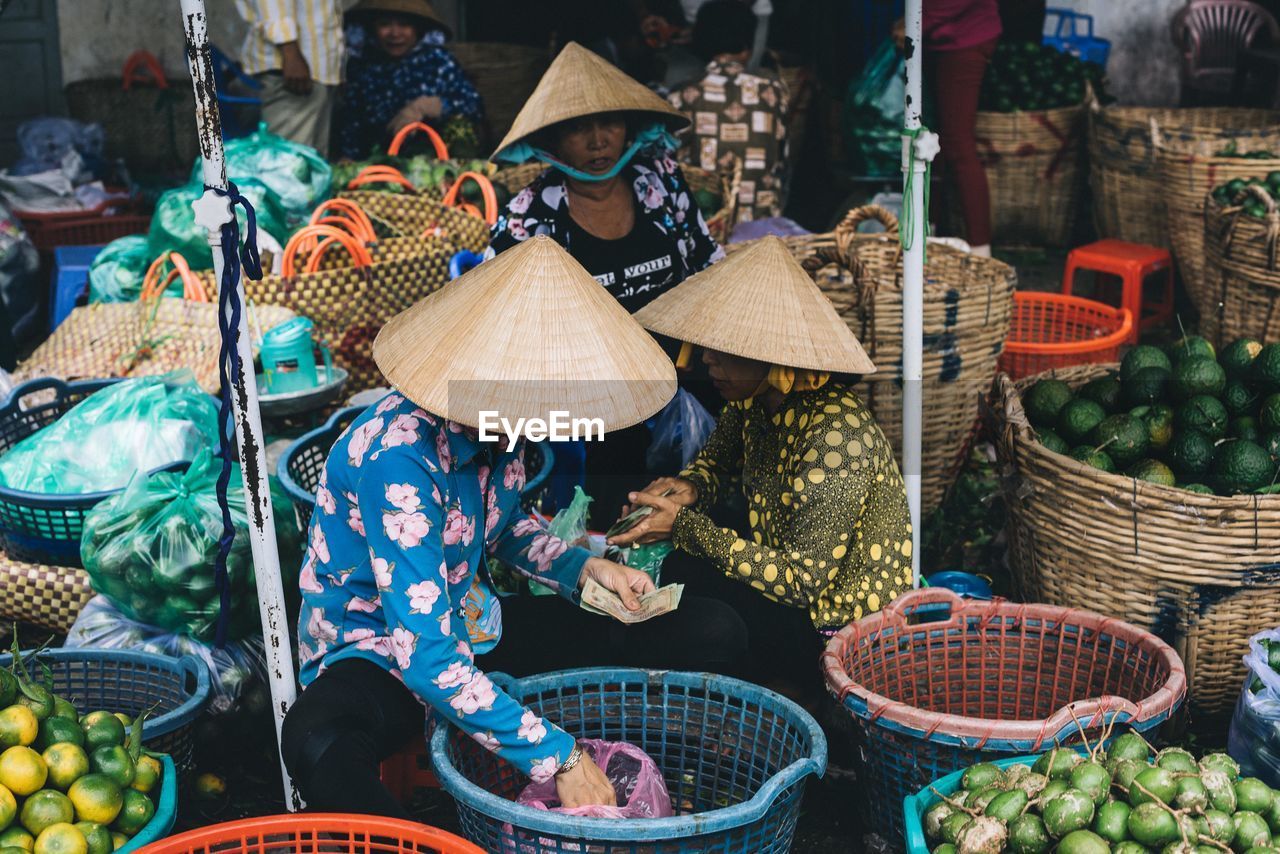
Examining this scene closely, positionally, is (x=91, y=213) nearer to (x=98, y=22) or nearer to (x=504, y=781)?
(x=98, y=22)

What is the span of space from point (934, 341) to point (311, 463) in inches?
68.8

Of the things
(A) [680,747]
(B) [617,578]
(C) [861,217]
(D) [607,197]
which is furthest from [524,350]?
(C) [861,217]

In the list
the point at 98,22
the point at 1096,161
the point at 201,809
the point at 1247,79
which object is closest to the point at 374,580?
the point at 201,809

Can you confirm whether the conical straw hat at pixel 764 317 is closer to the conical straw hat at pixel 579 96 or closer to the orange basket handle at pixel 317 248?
the conical straw hat at pixel 579 96

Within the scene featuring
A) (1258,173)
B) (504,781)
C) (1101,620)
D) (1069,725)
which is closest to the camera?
(1069,725)

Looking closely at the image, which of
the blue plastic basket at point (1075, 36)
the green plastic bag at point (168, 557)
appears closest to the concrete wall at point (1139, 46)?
the blue plastic basket at point (1075, 36)

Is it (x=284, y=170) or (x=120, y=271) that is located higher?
(x=284, y=170)

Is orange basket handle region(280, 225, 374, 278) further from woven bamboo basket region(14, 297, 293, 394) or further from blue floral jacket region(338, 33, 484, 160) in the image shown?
blue floral jacket region(338, 33, 484, 160)

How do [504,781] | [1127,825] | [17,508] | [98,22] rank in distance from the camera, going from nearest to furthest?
[1127,825]
[504,781]
[17,508]
[98,22]

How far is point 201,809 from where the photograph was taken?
2.75 metres

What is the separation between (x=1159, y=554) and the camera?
2.81 meters

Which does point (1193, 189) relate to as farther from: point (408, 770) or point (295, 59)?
point (408, 770)

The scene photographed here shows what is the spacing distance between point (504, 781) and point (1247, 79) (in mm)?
6307

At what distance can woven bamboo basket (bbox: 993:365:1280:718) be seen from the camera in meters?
2.75
